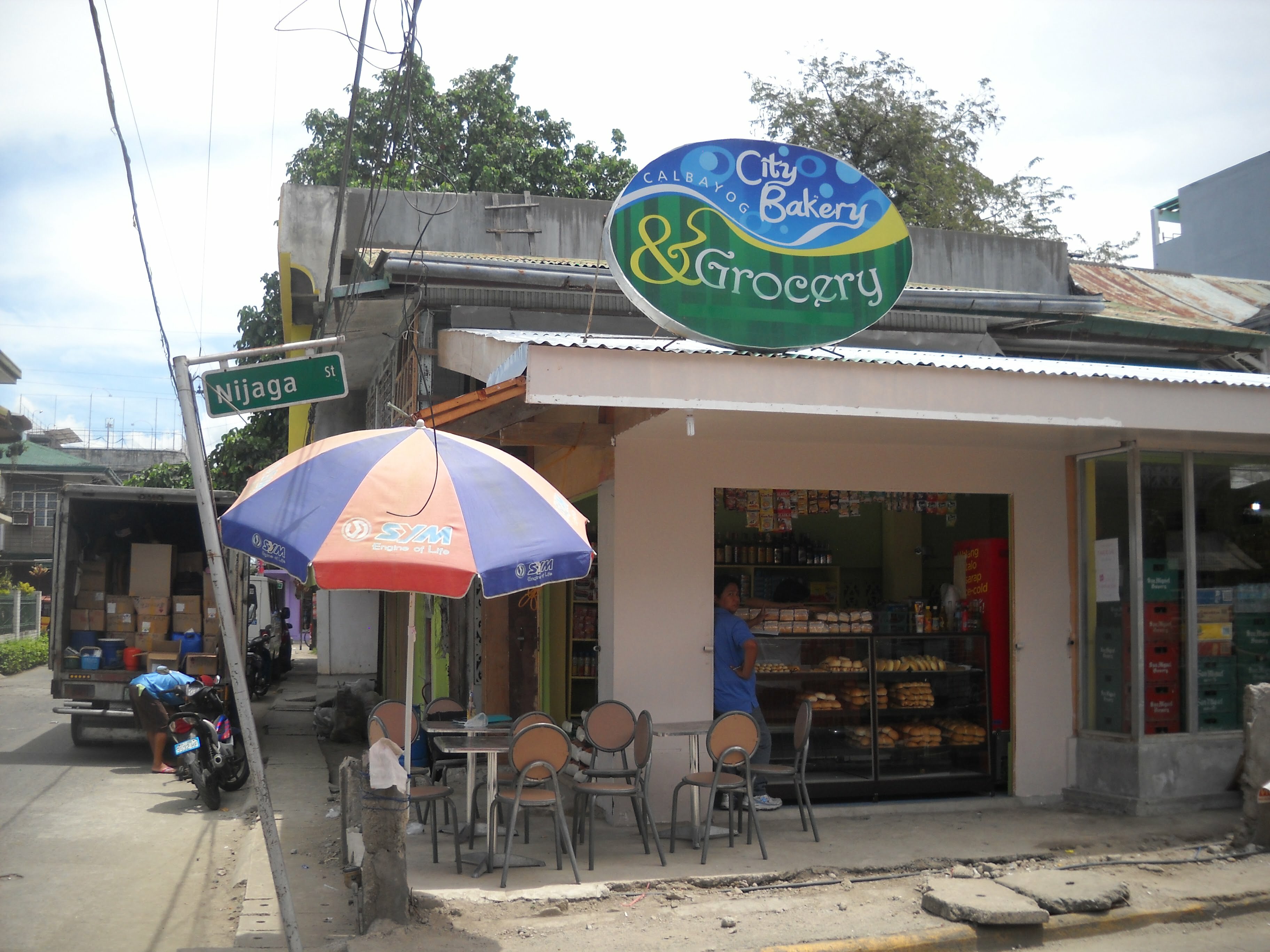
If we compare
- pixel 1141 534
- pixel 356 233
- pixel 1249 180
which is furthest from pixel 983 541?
pixel 1249 180

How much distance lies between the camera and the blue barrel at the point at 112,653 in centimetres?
1248

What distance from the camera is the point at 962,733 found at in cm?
875

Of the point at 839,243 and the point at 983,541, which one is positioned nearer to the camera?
the point at 839,243

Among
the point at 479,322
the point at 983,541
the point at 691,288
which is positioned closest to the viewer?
the point at 691,288

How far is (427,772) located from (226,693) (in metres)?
4.90

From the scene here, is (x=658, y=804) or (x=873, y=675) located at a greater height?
(x=873, y=675)

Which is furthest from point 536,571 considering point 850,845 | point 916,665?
point 916,665

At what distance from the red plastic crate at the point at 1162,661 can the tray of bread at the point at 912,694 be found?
66.6 inches

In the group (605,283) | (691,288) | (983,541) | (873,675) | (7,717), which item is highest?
(605,283)

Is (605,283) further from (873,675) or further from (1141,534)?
(1141,534)

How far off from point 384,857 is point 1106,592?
6.19m

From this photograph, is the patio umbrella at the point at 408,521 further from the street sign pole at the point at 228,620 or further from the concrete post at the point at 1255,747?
the concrete post at the point at 1255,747

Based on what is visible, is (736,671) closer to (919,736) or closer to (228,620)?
(919,736)

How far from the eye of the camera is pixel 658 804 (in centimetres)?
760
